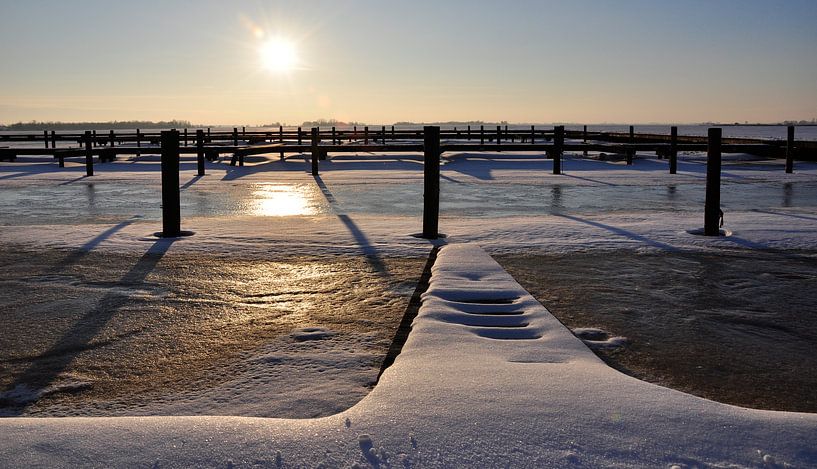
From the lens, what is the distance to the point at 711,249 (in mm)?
6633

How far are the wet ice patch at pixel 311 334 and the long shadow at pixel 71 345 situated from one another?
1087 millimetres

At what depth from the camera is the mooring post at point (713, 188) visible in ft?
24.3

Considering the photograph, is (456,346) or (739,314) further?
(739,314)

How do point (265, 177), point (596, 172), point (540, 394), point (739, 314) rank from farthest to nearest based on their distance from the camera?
point (596, 172) < point (265, 177) < point (739, 314) < point (540, 394)

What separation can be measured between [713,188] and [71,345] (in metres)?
6.49

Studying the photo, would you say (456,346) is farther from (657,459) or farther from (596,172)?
(596,172)

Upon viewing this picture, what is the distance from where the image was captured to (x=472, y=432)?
2.23 metres

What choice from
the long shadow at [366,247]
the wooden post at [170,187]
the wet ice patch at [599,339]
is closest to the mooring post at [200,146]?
the long shadow at [366,247]

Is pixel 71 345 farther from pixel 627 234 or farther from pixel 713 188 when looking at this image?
pixel 713 188

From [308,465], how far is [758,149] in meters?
19.8

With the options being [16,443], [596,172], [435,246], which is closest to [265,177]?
[596,172]

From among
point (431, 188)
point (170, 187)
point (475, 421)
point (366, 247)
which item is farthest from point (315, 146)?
point (475, 421)

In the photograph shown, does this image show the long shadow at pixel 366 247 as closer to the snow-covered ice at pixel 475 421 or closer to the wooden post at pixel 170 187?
the snow-covered ice at pixel 475 421

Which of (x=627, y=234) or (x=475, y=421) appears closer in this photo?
(x=475, y=421)
